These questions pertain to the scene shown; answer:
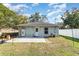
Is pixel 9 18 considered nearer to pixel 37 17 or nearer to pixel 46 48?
pixel 37 17

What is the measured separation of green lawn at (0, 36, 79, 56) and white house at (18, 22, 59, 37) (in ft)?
1.75

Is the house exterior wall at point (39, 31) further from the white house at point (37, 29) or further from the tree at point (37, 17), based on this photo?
the tree at point (37, 17)

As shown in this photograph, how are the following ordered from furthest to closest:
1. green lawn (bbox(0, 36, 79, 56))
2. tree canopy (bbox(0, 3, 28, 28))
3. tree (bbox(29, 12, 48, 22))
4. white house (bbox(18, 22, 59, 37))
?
white house (bbox(18, 22, 59, 37)) < tree canopy (bbox(0, 3, 28, 28)) < tree (bbox(29, 12, 48, 22)) < green lawn (bbox(0, 36, 79, 56))

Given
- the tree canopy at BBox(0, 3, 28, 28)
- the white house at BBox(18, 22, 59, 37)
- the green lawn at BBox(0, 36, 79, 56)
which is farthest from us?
the white house at BBox(18, 22, 59, 37)

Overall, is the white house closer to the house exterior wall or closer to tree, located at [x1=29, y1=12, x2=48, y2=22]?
the house exterior wall

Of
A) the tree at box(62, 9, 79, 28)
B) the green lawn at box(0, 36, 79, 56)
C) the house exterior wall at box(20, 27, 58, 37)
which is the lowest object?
the green lawn at box(0, 36, 79, 56)

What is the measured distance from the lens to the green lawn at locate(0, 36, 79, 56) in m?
13.1

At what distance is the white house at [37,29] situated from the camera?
1394 centimetres

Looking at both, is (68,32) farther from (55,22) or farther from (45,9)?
(45,9)

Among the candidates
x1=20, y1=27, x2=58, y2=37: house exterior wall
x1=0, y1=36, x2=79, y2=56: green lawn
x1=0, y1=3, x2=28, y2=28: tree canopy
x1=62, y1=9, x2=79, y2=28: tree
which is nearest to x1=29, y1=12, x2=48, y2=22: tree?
x1=0, y1=3, x2=28, y2=28: tree canopy

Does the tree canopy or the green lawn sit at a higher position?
the tree canopy

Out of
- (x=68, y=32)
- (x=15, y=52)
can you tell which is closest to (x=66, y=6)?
(x=68, y=32)

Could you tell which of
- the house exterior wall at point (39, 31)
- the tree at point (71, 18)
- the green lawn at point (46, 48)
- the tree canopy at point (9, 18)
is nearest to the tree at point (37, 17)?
the tree canopy at point (9, 18)

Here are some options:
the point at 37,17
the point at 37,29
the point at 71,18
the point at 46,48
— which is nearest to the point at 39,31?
the point at 37,29
